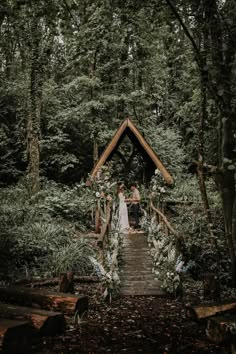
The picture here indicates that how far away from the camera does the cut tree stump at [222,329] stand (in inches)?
207

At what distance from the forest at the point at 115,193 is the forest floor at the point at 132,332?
0.03 meters

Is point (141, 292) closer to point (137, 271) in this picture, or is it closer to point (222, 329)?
point (137, 271)

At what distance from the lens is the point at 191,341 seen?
18.6ft

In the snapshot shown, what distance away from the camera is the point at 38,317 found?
545 centimetres

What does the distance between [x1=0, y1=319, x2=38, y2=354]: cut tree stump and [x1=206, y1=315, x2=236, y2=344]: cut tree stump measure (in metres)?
2.37

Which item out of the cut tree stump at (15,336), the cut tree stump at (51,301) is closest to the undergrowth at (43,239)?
the cut tree stump at (51,301)

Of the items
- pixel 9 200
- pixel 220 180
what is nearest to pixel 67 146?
pixel 9 200

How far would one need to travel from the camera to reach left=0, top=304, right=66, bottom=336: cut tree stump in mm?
5398

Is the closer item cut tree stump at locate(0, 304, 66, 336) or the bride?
cut tree stump at locate(0, 304, 66, 336)

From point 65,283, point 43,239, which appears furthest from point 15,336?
point 43,239

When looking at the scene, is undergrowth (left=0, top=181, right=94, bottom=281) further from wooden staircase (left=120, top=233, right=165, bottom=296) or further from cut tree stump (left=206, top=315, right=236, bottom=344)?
cut tree stump (left=206, top=315, right=236, bottom=344)

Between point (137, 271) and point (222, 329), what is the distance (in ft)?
15.1

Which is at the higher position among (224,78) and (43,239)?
(224,78)

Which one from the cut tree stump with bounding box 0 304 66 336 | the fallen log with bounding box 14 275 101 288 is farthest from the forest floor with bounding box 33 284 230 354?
the fallen log with bounding box 14 275 101 288
